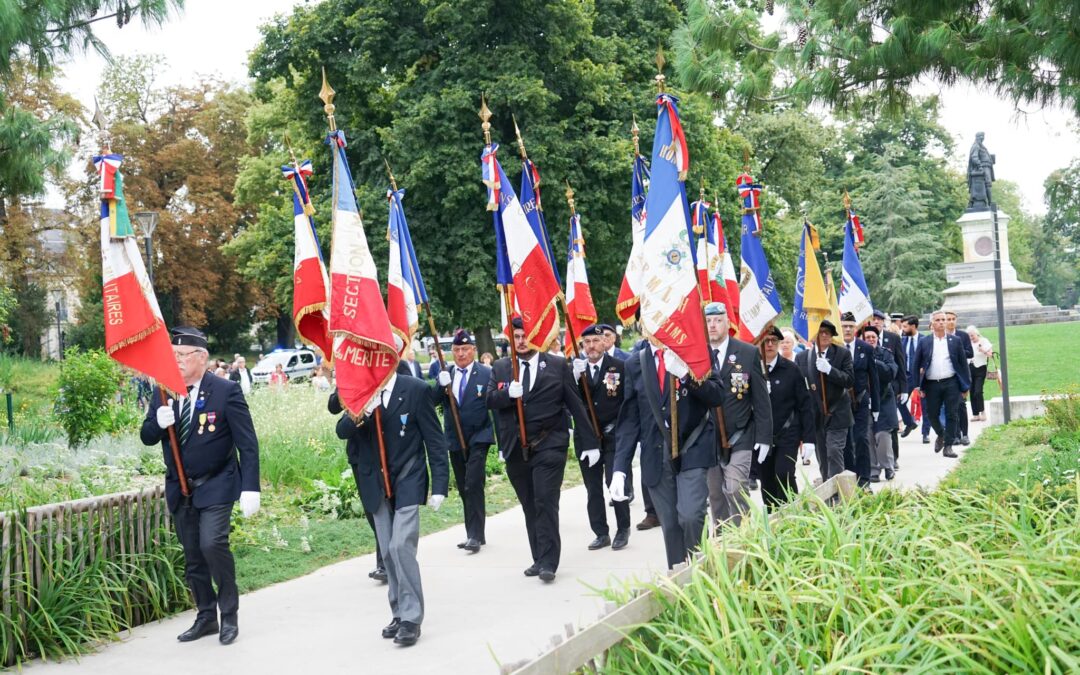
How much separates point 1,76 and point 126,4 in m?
1.47

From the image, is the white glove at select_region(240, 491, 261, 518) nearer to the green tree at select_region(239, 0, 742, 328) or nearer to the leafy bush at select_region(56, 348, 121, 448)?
the leafy bush at select_region(56, 348, 121, 448)

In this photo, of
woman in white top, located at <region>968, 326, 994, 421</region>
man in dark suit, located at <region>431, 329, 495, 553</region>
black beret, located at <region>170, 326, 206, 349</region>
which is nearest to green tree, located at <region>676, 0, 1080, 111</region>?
man in dark suit, located at <region>431, 329, 495, 553</region>

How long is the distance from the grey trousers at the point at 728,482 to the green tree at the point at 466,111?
17691 millimetres

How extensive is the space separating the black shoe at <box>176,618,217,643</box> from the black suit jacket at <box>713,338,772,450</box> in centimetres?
374

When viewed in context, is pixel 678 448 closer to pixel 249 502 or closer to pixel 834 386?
pixel 249 502

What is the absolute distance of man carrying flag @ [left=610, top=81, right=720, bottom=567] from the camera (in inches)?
297

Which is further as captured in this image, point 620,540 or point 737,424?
point 620,540

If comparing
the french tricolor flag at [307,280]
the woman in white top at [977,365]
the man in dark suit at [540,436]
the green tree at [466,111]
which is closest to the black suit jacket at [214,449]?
the french tricolor flag at [307,280]

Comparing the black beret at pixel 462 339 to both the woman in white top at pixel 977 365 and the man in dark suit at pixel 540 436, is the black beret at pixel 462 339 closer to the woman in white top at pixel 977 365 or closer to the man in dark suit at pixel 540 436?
the man in dark suit at pixel 540 436

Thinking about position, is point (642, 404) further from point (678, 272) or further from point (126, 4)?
point (126, 4)

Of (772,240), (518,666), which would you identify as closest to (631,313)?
(518,666)

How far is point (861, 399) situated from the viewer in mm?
12641

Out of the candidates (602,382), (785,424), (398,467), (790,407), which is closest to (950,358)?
(602,382)

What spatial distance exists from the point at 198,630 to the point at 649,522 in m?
5.07
